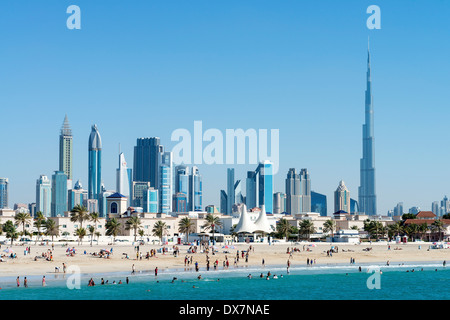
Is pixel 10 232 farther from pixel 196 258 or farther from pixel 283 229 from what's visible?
pixel 283 229

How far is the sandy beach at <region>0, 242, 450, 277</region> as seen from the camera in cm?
7004

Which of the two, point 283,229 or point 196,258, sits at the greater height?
point 283,229

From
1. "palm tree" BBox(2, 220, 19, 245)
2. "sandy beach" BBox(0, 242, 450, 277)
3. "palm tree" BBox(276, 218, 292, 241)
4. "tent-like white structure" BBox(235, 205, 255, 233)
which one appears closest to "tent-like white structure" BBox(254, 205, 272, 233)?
"tent-like white structure" BBox(235, 205, 255, 233)

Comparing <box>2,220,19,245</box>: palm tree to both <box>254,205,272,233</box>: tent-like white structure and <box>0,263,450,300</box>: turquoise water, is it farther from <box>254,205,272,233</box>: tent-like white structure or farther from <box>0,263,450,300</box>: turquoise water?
<box>254,205,272,233</box>: tent-like white structure

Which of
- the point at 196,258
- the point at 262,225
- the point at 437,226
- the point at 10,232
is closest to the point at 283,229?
the point at 262,225

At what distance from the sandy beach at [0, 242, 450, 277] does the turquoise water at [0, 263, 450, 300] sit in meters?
5.18

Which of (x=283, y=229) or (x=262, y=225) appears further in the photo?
(x=262, y=225)

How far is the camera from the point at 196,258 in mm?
82812

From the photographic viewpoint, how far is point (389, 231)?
455 ft

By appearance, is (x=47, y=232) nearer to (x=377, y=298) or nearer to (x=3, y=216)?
(x=3, y=216)

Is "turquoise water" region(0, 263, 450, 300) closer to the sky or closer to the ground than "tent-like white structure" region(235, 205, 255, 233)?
closer to the ground

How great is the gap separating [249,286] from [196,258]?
2256cm
